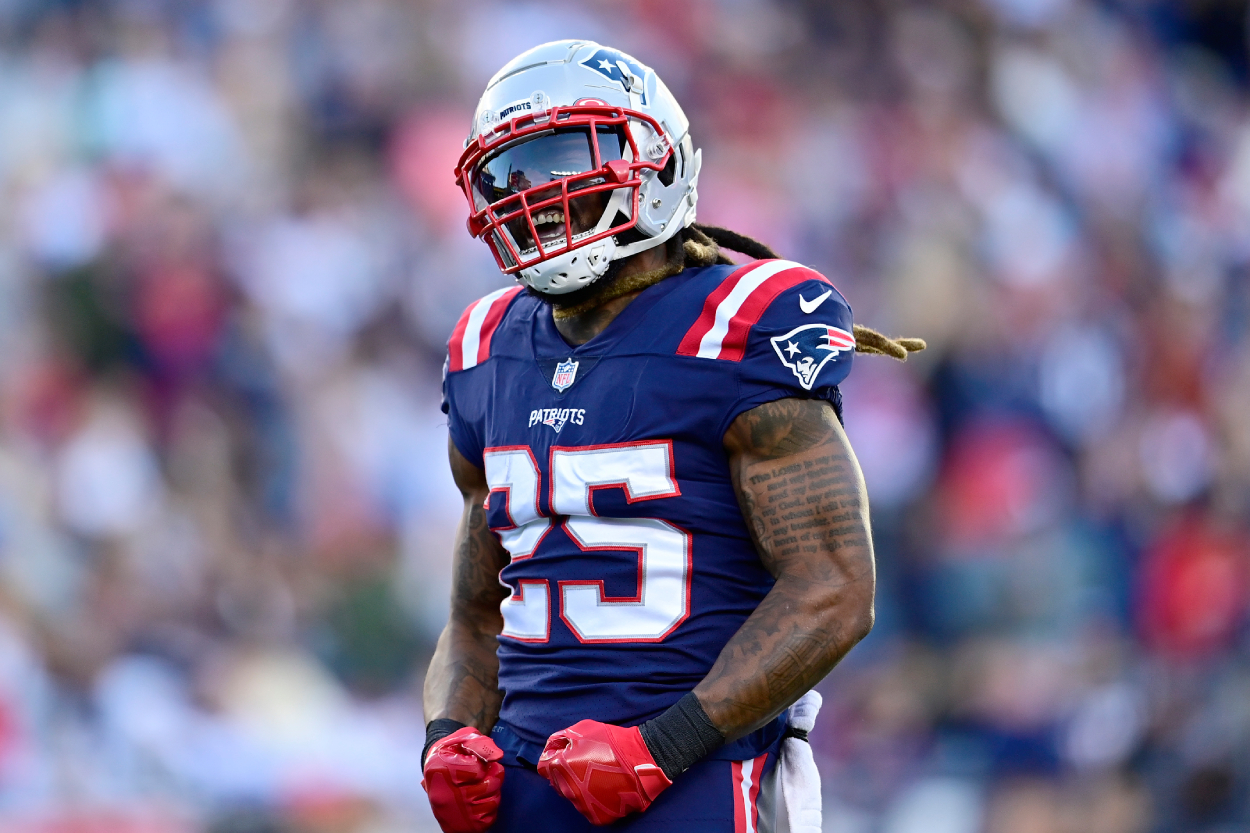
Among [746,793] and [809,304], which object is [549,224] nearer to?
[809,304]

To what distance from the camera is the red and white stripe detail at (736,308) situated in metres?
2.58

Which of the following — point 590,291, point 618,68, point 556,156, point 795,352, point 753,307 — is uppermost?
point 618,68

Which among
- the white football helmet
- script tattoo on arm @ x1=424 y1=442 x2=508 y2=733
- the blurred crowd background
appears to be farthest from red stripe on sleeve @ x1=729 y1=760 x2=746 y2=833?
the blurred crowd background

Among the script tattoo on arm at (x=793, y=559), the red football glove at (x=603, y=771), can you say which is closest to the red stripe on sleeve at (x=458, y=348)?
the script tattoo on arm at (x=793, y=559)

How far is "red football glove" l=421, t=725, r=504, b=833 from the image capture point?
2.59m

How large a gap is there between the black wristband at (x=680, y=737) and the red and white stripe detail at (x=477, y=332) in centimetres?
85

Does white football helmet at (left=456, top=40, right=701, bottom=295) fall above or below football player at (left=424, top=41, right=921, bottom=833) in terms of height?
above

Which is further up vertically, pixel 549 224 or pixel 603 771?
pixel 549 224

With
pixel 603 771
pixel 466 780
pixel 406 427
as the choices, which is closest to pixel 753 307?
pixel 603 771

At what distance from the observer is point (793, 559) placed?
252cm

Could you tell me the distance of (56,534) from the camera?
21.6 feet

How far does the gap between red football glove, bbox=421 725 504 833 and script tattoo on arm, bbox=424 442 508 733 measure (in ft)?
0.81

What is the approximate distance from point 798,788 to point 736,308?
855 millimetres

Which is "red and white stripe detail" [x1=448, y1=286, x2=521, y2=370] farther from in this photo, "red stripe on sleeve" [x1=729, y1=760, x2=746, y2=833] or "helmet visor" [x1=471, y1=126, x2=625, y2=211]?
"red stripe on sleeve" [x1=729, y1=760, x2=746, y2=833]
